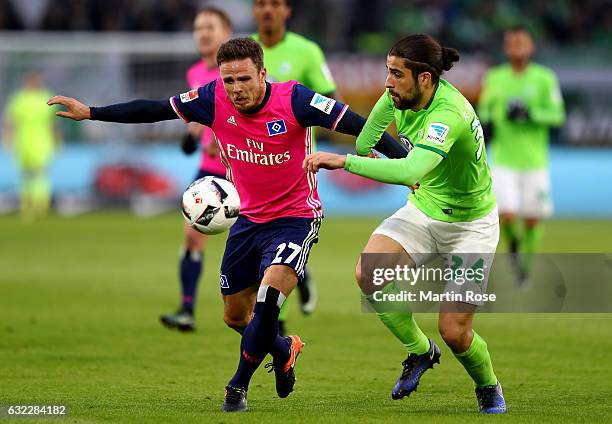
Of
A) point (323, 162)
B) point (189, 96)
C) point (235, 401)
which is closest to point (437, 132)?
point (323, 162)

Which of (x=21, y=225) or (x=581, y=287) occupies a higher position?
(x=581, y=287)

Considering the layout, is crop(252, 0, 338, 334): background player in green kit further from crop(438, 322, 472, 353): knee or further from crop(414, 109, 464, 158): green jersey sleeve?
crop(414, 109, 464, 158): green jersey sleeve

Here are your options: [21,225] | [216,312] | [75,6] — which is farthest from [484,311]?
[75,6]

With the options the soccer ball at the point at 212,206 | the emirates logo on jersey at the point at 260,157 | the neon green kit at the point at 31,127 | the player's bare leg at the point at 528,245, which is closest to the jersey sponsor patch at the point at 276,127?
the emirates logo on jersey at the point at 260,157

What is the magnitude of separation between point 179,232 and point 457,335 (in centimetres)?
1366

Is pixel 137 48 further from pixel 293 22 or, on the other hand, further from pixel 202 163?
pixel 202 163

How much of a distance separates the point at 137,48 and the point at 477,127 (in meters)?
17.5

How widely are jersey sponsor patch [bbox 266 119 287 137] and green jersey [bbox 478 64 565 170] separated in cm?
715

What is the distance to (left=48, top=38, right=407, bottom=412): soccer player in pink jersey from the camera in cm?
677

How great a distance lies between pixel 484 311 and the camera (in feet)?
39.3

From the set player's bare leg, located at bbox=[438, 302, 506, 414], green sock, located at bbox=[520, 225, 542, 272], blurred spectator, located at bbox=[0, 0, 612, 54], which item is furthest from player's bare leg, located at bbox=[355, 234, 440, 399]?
blurred spectator, located at bbox=[0, 0, 612, 54]

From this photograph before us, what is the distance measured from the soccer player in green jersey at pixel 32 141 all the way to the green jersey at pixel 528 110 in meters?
10.9

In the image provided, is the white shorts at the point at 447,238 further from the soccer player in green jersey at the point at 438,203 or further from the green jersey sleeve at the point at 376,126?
the green jersey sleeve at the point at 376,126

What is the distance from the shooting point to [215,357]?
29.6 ft
